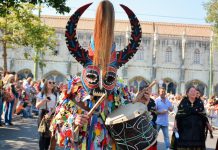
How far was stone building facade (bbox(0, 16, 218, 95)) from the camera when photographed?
194ft

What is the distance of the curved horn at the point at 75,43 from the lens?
11.7 ft

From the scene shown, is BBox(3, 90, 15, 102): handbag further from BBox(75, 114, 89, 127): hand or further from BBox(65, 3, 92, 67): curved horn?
BBox(75, 114, 89, 127): hand

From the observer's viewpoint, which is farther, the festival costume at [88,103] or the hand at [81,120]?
the festival costume at [88,103]

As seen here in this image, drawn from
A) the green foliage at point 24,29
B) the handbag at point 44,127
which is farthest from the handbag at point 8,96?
the green foliage at point 24,29

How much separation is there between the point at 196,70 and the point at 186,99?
54175 millimetres

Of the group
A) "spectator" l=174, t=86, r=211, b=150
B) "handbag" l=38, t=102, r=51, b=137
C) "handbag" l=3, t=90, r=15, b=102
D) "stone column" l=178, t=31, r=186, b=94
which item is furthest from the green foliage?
"stone column" l=178, t=31, r=186, b=94

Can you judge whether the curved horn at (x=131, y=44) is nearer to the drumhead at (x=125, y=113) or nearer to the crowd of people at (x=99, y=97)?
the crowd of people at (x=99, y=97)

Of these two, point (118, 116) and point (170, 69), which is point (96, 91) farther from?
point (170, 69)

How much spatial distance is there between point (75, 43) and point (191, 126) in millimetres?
4357

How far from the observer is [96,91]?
11.4 feet

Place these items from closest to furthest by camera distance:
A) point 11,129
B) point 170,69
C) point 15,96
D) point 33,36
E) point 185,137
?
point 185,137 → point 11,129 → point 15,96 → point 33,36 → point 170,69

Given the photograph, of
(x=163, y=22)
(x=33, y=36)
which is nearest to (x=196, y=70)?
(x=163, y=22)

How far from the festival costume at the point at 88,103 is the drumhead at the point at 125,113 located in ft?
0.39

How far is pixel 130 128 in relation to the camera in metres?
3.32
